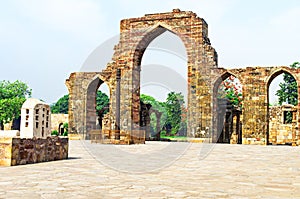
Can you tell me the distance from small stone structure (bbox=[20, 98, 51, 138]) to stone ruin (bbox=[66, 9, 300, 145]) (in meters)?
10.3

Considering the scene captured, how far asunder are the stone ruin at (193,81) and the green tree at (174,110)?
79.9ft

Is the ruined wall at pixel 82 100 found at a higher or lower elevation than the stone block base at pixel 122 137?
higher

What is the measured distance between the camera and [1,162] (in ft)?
21.2

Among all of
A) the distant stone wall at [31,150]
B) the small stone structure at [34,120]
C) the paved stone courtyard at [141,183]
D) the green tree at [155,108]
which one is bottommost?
the paved stone courtyard at [141,183]

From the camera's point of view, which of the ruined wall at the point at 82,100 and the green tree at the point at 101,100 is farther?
the green tree at the point at 101,100

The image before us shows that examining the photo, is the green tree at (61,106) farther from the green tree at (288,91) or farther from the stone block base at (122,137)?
the stone block base at (122,137)

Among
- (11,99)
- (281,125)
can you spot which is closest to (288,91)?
(281,125)

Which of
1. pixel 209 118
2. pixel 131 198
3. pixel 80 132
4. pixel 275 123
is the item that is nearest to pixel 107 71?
pixel 80 132

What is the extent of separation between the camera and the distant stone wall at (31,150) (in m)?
6.43

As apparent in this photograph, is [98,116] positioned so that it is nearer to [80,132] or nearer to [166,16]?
[80,132]

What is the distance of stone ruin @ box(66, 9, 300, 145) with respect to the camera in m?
19.3

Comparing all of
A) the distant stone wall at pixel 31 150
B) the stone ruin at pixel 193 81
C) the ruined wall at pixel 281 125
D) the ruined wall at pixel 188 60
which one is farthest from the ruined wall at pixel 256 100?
the distant stone wall at pixel 31 150

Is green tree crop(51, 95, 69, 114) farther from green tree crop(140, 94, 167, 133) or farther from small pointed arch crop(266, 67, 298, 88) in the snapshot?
small pointed arch crop(266, 67, 298, 88)

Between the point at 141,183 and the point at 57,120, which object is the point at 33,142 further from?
the point at 57,120
